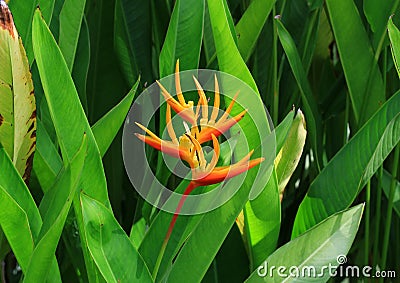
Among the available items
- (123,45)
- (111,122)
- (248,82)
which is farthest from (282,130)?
(123,45)

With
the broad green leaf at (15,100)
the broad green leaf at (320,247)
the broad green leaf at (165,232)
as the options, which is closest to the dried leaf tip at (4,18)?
the broad green leaf at (15,100)

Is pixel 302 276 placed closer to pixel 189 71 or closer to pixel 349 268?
pixel 189 71

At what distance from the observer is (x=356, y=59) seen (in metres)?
0.86

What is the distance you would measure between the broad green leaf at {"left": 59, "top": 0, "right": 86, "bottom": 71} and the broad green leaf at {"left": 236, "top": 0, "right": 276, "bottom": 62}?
181 millimetres

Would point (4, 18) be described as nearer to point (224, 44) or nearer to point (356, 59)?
point (224, 44)

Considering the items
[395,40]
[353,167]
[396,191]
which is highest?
[395,40]

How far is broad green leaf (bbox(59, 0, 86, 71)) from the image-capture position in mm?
771

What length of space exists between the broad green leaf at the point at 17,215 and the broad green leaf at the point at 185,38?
Answer: 0.20 meters

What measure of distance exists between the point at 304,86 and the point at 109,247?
14.7 inches

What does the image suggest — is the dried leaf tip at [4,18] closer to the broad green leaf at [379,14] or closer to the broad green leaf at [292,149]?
the broad green leaf at [292,149]

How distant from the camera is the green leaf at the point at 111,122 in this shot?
2.27 ft

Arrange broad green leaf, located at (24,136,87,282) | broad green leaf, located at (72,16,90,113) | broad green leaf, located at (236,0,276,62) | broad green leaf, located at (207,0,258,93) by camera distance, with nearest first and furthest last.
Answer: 1. broad green leaf, located at (24,136,87,282)
2. broad green leaf, located at (207,0,258,93)
3. broad green leaf, located at (236,0,276,62)
4. broad green leaf, located at (72,16,90,113)

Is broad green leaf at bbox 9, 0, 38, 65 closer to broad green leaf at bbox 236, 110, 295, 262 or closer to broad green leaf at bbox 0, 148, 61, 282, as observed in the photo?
broad green leaf at bbox 0, 148, 61, 282

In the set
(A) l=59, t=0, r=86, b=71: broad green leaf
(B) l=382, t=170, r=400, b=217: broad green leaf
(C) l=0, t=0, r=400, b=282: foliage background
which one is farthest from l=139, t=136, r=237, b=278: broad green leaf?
(B) l=382, t=170, r=400, b=217: broad green leaf
